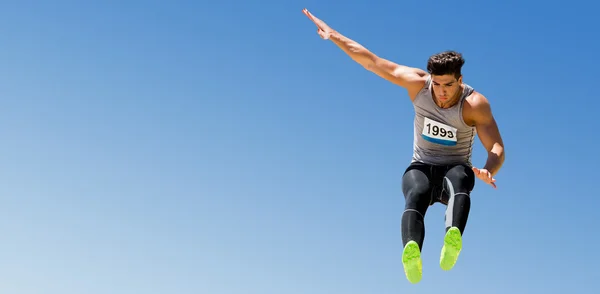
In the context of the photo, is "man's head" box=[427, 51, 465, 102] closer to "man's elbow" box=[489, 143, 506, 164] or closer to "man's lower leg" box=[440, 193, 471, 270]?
"man's elbow" box=[489, 143, 506, 164]

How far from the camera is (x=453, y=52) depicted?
10.7 m

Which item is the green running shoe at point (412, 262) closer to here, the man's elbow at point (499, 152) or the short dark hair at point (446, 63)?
the man's elbow at point (499, 152)

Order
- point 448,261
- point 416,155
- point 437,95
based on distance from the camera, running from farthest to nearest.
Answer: point 416,155 < point 437,95 < point 448,261

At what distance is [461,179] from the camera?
10.7 meters

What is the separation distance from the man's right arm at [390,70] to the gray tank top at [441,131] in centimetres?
13

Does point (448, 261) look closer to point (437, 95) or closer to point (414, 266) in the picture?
point (414, 266)

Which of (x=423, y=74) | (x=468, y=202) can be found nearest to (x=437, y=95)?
(x=423, y=74)

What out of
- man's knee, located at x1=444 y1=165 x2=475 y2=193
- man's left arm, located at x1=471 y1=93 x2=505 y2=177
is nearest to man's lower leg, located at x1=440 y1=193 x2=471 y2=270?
man's knee, located at x1=444 y1=165 x2=475 y2=193

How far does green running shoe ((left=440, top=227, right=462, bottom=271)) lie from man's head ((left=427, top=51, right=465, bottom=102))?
189cm

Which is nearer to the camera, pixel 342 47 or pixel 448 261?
pixel 448 261

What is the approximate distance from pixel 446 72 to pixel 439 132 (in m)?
0.98

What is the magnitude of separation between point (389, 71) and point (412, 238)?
2481mm

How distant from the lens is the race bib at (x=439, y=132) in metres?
11.1

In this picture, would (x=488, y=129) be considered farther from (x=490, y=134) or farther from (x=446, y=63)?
(x=446, y=63)
